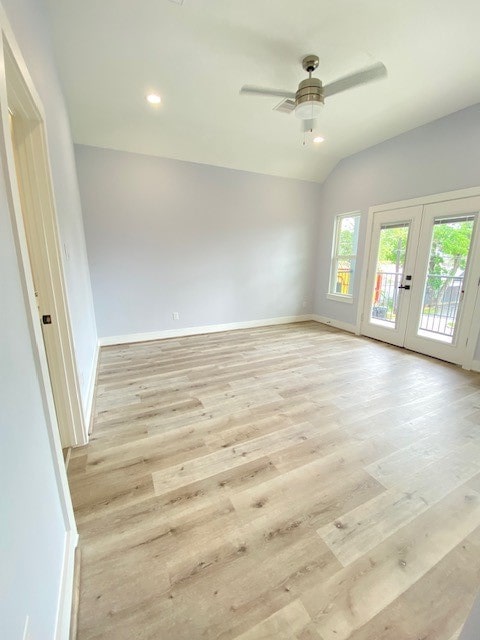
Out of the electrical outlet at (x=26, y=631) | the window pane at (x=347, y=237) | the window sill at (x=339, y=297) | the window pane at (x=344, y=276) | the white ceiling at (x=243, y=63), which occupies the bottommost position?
the electrical outlet at (x=26, y=631)

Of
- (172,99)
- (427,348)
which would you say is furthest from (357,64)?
(427,348)

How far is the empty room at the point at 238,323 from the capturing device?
999 millimetres

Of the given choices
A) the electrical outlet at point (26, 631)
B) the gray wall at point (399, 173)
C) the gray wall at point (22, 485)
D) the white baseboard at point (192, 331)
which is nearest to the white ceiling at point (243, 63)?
the gray wall at point (399, 173)

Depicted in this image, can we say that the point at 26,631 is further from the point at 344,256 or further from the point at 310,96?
the point at 344,256

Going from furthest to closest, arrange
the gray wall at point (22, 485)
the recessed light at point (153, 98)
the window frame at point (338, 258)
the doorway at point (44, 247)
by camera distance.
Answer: the window frame at point (338, 258), the recessed light at point (153, 98), the doorway at point (44, 247), the gray wall at point (22, 485)

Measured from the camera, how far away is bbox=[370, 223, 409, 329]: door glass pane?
12.9 feet

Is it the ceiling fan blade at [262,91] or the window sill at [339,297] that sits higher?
the ceiling fan blade at [262,91]

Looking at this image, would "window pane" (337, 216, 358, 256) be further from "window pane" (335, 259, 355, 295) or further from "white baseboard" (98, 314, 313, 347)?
"white baseboard" (98, 314, 313, 347)

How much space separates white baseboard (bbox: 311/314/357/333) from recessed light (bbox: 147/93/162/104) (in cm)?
427

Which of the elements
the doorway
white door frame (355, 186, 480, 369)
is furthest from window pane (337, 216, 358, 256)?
the doorway

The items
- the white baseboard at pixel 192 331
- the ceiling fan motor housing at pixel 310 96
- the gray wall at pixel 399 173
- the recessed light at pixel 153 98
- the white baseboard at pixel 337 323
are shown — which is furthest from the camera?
the white baseboard at pixel 337 323

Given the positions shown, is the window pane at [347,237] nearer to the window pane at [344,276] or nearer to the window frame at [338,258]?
the window frame at [338,258]

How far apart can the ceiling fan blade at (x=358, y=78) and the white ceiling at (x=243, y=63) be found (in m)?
0.43

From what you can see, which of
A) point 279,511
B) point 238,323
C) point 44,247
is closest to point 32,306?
point 44,247
